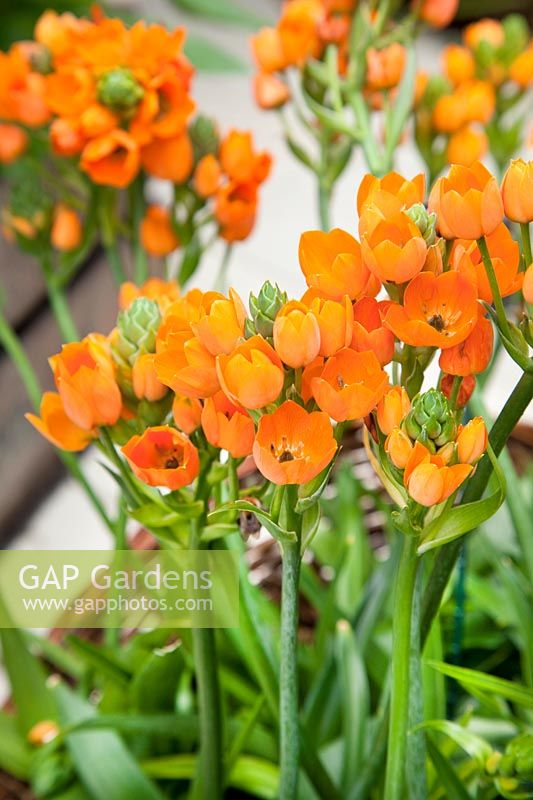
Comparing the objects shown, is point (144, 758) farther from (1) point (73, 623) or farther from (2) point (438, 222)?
(2) point (438, 222)

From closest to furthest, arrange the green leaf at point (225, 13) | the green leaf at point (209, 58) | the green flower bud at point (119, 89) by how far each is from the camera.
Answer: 1. the green flower bud at point (119, 89)
2. the green leaf at point (209, 58)
3. the green leaf at point (225, 13)

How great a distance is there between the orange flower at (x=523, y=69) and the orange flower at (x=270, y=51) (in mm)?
181

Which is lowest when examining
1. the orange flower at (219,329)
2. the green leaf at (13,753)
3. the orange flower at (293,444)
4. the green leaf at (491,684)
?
the green leaf at (13,753)

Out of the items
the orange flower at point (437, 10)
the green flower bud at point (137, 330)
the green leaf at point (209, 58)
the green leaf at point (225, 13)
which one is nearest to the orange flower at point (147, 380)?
the green flower bud at point (137, 330)

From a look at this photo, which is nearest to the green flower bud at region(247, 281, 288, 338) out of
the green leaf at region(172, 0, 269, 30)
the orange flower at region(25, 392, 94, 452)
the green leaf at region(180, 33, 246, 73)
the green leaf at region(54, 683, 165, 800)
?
the orange flower at region(25, 392, 94, 452)

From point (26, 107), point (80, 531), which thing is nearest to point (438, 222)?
point (26, 107)

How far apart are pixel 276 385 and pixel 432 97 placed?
18.1 inches

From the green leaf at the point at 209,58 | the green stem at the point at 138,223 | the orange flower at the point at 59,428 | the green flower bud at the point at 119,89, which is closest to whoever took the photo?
the orange flower at the point at 59,428

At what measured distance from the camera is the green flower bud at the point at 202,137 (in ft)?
1.96

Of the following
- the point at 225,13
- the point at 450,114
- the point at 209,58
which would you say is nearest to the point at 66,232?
the point at 450,114

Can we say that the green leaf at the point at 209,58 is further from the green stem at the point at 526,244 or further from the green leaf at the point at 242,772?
the green stem at the point at 526,244

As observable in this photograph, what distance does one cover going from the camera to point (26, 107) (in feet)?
1.93

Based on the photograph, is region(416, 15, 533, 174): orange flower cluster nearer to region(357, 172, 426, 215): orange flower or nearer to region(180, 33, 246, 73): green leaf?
region(357, 172, 426, 215): orange flower

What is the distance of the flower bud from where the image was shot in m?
0.28
